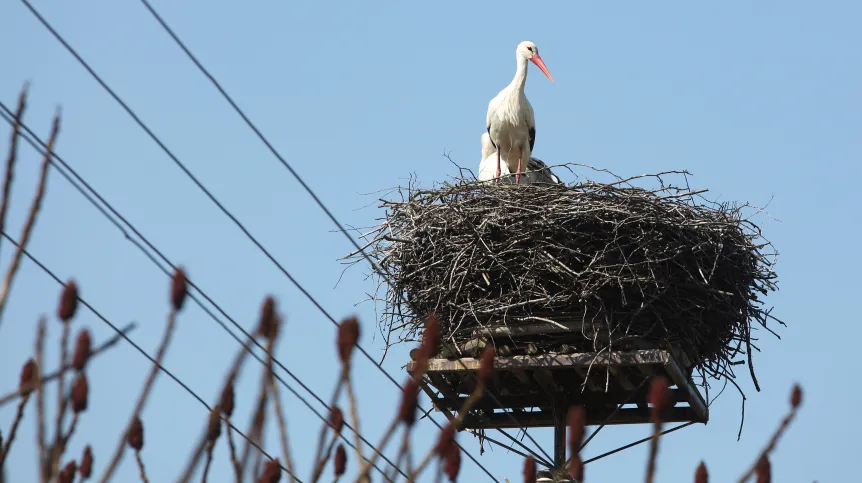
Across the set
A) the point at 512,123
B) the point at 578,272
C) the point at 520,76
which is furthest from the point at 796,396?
the point at 520,76

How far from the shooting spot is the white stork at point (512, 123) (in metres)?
10.8

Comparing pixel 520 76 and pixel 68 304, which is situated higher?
pixel 520 76

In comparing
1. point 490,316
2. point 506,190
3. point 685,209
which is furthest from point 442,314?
point 685,209

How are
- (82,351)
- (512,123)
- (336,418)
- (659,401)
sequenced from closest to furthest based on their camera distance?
(659,401) < (82,351) < (336,418) < (512,123)

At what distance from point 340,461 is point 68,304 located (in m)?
0.55

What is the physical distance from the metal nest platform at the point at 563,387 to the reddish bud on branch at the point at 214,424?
4983 millimetres

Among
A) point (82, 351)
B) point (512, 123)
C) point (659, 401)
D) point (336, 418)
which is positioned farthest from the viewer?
point (512, 123)

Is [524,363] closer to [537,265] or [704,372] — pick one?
[537,265]

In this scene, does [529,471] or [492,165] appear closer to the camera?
[529,471]

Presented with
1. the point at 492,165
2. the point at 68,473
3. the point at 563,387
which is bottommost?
the point at 68,473

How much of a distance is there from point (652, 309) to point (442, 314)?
1.16 meters

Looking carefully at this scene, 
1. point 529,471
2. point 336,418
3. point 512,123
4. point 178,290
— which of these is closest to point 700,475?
point 529,471

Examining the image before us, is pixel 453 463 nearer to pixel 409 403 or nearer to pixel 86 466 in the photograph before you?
pixel 409 403

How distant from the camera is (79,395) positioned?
224cm
